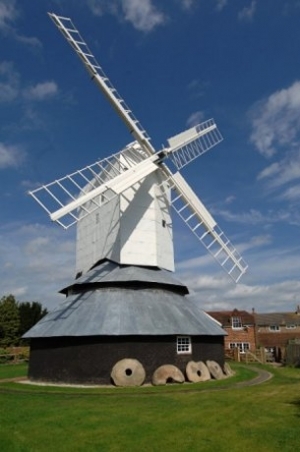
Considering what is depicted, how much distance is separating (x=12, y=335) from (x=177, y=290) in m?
35.9

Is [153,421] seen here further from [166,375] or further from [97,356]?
[97,356]

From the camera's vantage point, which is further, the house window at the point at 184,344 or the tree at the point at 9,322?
the tree at the point at 9,322

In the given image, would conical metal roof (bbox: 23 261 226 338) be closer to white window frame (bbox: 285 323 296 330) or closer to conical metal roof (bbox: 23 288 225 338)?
conical metal roof (bbox: 23 288 225 338)

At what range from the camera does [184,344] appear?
2341cm

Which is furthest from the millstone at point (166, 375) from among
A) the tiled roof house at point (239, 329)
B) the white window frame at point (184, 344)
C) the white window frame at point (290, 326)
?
the white window frame at point (290, 326)

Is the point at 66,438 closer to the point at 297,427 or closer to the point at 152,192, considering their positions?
the point at 297,427

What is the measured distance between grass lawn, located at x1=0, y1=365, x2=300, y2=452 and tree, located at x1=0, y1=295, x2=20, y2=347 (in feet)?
128

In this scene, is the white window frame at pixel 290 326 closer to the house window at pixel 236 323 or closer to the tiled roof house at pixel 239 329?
the tiled roof house at pixel 239 329

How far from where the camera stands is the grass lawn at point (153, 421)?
10031mm

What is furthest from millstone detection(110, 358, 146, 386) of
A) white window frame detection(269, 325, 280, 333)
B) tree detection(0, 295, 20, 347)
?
A: white window frame detection(269, 325, 280, 333)

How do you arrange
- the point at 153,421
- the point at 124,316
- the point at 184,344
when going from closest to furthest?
the point at 153,421, the point at 124,316, the point at 184,344

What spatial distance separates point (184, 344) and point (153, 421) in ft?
37.3

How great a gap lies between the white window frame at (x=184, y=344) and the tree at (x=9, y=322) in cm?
3790

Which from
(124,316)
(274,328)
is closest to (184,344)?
(124,316)
